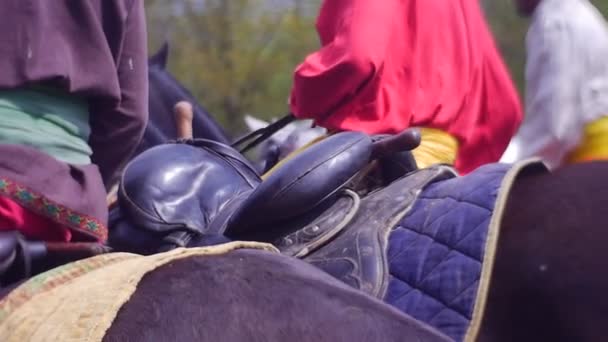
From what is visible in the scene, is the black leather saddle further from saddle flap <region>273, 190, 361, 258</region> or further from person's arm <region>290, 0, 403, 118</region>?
person's arm <region>290, 0, 403, 118</region>

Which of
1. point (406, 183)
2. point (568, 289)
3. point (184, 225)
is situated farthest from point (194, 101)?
point (568, 289)

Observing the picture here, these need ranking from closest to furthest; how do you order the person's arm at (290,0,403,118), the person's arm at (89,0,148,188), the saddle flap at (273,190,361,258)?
the saddle flap at (273,190,361,258)
the person's arm at (89,0,148,188)
the person's arm at (290,0,403,118)

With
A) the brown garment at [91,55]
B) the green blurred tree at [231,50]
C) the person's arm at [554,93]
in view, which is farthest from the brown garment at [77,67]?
the green blurred tree at [231,50]

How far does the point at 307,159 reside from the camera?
183 centimetres

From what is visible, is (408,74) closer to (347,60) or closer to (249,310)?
(347,60)

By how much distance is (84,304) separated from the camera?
4.18 feet

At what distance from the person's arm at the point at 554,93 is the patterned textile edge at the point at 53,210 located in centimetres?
180

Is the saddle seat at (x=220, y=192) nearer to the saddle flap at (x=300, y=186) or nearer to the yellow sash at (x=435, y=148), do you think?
the saddle flap at (x=300, y=186)

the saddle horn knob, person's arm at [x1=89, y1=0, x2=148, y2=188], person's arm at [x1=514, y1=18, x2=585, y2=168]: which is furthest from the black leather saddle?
person's arm at [x1=514, y1=18, x2=585, y2=168]

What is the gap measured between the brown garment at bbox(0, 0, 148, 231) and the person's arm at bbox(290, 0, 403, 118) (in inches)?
22.8

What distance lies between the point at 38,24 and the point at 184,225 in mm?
575

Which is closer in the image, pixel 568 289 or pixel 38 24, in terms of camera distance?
pixel 568 289

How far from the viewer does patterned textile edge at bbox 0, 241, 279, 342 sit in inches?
48.6

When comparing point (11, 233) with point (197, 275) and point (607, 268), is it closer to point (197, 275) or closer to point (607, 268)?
point (197, 275)
